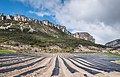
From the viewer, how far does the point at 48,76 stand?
50.4 feet

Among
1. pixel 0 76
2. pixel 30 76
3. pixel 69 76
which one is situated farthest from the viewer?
pixel 69 76

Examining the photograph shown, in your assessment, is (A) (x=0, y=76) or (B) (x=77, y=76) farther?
(B) (x=77, y=76)

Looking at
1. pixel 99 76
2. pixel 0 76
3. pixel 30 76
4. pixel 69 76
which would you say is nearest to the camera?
pixel 0 76

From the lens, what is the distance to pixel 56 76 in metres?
15.6

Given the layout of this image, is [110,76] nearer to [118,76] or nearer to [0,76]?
[118,76]

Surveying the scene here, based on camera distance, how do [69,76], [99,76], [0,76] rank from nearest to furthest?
[0,76]
[69,76]
[99,76]

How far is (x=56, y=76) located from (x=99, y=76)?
4.49m

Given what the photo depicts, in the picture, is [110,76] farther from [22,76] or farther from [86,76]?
[22,76]

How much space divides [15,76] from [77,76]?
530 cm

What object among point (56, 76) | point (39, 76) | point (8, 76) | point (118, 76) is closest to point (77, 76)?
point (56, 76)

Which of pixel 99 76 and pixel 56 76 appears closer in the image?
pixel 56 76

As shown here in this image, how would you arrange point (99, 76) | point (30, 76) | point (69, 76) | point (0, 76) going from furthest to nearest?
point (99, 76)
point (69, 76)
point (30, 76)
point (0, 76)

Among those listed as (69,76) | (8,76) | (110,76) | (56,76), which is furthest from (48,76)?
(110,76)

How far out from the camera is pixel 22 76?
14.6 m
